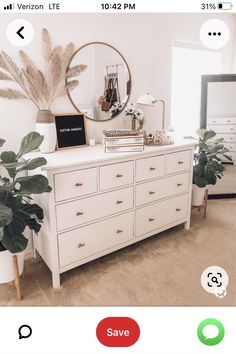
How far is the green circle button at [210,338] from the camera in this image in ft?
2.12

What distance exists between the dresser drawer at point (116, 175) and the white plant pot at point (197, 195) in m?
0.83

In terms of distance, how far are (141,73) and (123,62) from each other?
0.19 m

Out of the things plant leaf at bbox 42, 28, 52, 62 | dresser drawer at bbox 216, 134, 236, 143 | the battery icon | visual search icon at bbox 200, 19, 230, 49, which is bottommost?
dresser drawer at bbox 216, 134, 236, 143

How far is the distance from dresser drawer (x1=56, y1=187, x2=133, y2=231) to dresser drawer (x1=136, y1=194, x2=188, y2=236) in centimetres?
16

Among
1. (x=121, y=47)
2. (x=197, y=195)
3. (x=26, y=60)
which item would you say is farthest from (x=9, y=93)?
(x=197, y=195)

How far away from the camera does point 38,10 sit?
641 mm

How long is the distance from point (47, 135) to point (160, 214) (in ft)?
3.25

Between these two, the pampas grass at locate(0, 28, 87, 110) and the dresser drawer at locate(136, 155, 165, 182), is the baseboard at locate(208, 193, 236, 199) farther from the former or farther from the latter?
the pampas grass at locate(0, 28, 87, 110)

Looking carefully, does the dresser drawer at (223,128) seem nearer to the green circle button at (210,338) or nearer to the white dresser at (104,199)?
the white dresser at (104,199)

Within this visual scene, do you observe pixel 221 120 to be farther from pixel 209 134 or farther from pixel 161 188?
pixel 161 188

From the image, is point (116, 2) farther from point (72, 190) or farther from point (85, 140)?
point (85, 140)

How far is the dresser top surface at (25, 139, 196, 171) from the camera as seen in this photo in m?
1.48

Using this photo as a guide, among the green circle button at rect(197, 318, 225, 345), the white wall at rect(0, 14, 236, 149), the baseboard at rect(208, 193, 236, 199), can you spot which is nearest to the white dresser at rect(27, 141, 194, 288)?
the white wall at rect(0, 14, 236, 149)

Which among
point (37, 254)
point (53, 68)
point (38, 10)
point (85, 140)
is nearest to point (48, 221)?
point (37, 254)
